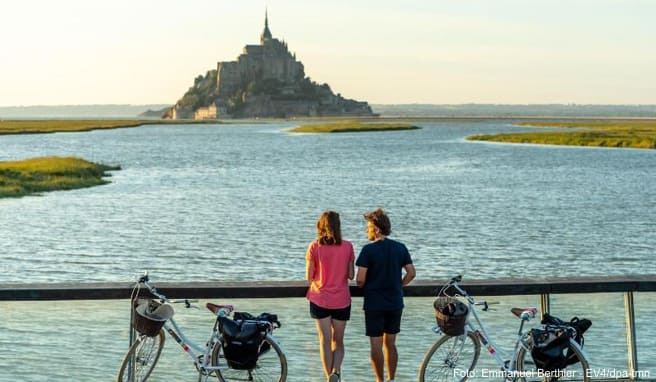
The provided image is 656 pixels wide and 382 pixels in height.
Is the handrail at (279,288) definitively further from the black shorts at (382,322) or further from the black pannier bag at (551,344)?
the black pannier bag at (551,344)

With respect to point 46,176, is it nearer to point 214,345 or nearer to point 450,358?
point 214,345

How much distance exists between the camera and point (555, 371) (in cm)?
846

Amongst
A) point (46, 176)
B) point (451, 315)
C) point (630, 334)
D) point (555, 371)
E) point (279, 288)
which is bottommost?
point (46, 176)

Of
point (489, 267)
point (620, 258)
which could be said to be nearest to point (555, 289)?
point (489, 267)

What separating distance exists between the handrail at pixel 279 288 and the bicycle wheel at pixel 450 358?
1.88ft

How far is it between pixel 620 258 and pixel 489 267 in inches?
243

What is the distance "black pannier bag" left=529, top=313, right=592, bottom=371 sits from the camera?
816cm

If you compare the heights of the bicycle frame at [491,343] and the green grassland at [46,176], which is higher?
the bicycle frame at [491,343]

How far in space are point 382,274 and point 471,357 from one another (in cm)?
102

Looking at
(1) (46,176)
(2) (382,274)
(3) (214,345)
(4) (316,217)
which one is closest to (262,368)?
(3) (214,345)

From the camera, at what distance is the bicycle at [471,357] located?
861 centimetres

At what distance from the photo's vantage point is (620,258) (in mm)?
38375

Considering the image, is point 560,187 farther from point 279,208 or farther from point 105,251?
point 105,251

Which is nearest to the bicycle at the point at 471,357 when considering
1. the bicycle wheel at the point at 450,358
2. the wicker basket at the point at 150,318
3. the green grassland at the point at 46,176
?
the bicycle wheel at the point at 450,358
